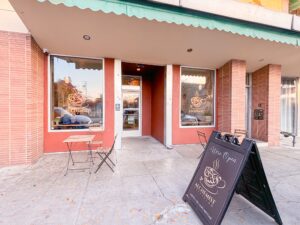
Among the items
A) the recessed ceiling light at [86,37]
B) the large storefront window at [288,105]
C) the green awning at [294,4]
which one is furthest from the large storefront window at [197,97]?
the large storefront window at [288,105]

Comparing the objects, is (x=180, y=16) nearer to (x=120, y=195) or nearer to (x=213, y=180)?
(x=213, y=180)

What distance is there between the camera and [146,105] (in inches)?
320

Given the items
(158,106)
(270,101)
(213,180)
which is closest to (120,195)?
(213,180)

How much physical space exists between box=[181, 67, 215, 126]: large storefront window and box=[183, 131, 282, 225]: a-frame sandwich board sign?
386cm

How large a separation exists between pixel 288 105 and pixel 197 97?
17.6 ft

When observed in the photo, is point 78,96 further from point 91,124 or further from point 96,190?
point 96,190

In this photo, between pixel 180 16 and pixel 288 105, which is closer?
pixel 180 16

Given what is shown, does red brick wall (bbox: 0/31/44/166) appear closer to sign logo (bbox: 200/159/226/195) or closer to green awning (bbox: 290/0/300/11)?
sign logo (bbox: 200/159/226/195)

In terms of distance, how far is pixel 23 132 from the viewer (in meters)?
4.06

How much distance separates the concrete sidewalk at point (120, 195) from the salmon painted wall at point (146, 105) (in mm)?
3665

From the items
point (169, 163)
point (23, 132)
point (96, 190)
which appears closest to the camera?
point (96, 190)

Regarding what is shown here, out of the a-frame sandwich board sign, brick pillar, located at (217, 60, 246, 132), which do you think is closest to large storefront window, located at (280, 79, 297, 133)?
brick pillar, located at (217, 60, 246, 132)

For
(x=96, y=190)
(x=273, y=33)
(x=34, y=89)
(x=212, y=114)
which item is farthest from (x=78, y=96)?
(x=273, y=33)

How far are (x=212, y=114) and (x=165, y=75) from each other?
2389 millimetres
